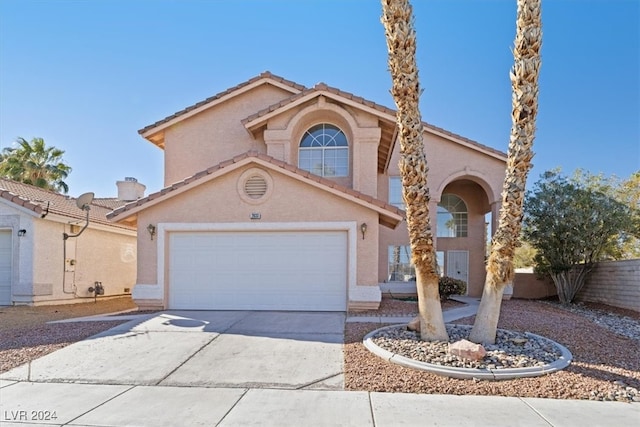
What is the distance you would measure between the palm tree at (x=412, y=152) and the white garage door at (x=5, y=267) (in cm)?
1435

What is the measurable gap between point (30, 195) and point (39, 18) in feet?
22.0

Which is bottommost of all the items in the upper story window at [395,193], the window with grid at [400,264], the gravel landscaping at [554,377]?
the gravel landscaping at [554,377]

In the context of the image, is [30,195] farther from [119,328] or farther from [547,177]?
[547,177]

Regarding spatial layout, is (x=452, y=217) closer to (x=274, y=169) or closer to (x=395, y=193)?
(x=395, y=193)

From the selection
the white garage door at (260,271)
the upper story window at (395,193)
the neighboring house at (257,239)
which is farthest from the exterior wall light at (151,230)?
the upper story window at (395,193)

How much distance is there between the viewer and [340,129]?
14273mm

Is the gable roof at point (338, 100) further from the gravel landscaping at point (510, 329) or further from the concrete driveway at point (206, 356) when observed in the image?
the concrete driveway at point (206, 356)

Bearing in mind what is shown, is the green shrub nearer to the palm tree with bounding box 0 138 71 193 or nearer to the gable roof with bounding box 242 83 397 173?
the gable roof with bounding box 242 83 397 173

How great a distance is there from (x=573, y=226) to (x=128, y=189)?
21.6m

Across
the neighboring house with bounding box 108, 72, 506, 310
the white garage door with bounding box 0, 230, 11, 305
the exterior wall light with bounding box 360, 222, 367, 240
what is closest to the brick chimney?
the white garage door with bounding box 0, 230, 11, 305

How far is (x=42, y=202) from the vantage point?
48.7 feet

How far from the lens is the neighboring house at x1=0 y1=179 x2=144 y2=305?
13500 mm

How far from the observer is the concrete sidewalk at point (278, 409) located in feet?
15.8

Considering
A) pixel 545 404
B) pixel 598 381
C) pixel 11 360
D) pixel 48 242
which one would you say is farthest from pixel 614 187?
pixel 48 242
